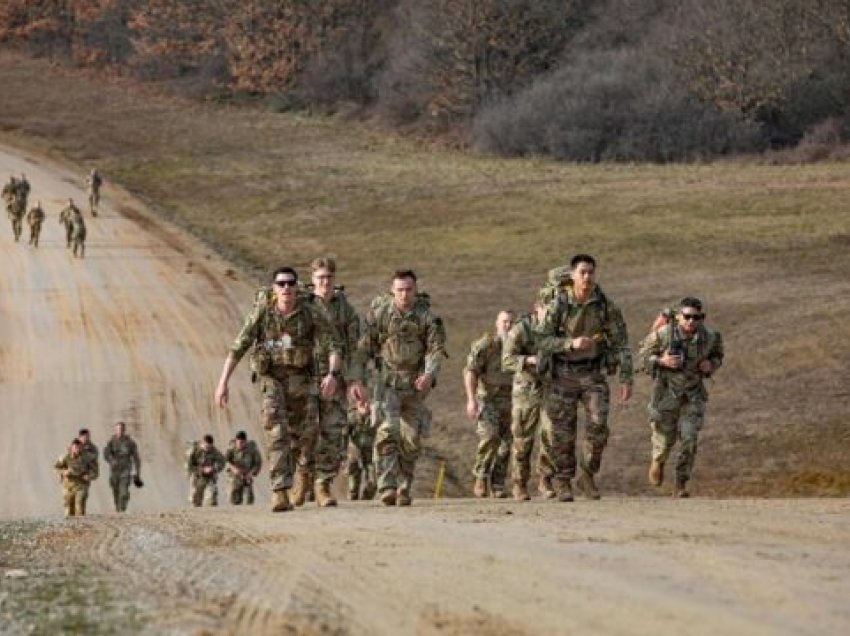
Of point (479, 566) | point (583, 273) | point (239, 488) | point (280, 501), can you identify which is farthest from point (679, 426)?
point (239, 488)

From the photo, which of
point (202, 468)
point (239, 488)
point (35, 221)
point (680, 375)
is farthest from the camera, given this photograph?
point (35, 221)

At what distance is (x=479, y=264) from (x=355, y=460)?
2380 cm

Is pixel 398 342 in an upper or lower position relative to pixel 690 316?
lower

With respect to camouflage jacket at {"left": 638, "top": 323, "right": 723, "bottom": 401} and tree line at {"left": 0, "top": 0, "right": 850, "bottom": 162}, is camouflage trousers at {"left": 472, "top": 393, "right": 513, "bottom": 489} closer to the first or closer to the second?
camouflage jacket at {"left": 638, "top": 323, "right": 723, "bottom": 401}

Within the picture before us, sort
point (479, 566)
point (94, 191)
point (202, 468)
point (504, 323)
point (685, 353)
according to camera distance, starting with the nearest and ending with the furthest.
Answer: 1. point (479, 566)
2. point (685, 353)
3. point (504, 323)
4. point (202, 468)
5. point (94, 191)

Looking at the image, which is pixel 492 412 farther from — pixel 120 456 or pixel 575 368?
pixel 120 456

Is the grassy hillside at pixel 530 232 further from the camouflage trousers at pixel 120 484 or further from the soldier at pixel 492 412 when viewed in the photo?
the soldier at pixel 492 412

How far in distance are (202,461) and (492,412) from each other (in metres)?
8.21

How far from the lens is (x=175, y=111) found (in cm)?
8775

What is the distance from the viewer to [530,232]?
53.5m

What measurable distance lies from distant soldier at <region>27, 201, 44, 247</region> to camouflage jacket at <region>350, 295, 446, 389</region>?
126ft

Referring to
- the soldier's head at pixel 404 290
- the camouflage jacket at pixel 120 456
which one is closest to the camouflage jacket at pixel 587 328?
the soldier's head at pixel 404 290

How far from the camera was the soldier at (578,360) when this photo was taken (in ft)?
57.8

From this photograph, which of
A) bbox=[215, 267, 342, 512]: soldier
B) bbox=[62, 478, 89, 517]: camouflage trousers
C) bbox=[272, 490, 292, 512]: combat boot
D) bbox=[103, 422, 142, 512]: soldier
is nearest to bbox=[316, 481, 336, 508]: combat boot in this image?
bbox=[215, 267, 342, 512]: soldier
